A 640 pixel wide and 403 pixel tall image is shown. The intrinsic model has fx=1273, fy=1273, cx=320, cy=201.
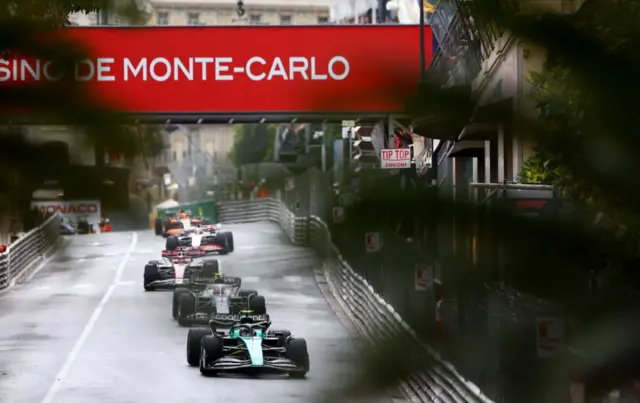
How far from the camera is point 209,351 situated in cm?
2148

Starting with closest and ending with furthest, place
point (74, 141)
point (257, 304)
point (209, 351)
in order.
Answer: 1. point (74, 141)
2. point (209, 351)
3. point (257, 304)

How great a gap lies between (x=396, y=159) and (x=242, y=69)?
462 mm

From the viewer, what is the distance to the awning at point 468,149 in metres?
1.61

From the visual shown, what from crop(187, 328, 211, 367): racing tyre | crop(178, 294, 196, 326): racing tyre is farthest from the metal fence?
crop(178, 294, 196, 326): racing tyre

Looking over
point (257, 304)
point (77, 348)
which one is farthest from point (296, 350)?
point (77, 348)

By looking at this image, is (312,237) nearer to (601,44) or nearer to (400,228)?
(400,228)

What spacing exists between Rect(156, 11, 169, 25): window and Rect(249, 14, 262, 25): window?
114 mm

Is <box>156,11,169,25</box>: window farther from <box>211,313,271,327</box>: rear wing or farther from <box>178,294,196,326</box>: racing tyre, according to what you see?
<box>178,294,196,326</box>: racing tyre

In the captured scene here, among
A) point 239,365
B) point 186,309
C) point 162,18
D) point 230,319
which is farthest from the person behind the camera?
point 186,309

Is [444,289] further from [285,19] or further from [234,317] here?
[234,317]

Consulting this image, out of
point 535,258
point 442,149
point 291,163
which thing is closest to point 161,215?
point 291,163

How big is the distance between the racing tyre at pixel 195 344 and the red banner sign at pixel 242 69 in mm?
20229

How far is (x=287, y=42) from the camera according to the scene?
2.13 meters

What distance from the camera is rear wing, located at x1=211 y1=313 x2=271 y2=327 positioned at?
22.5 m
